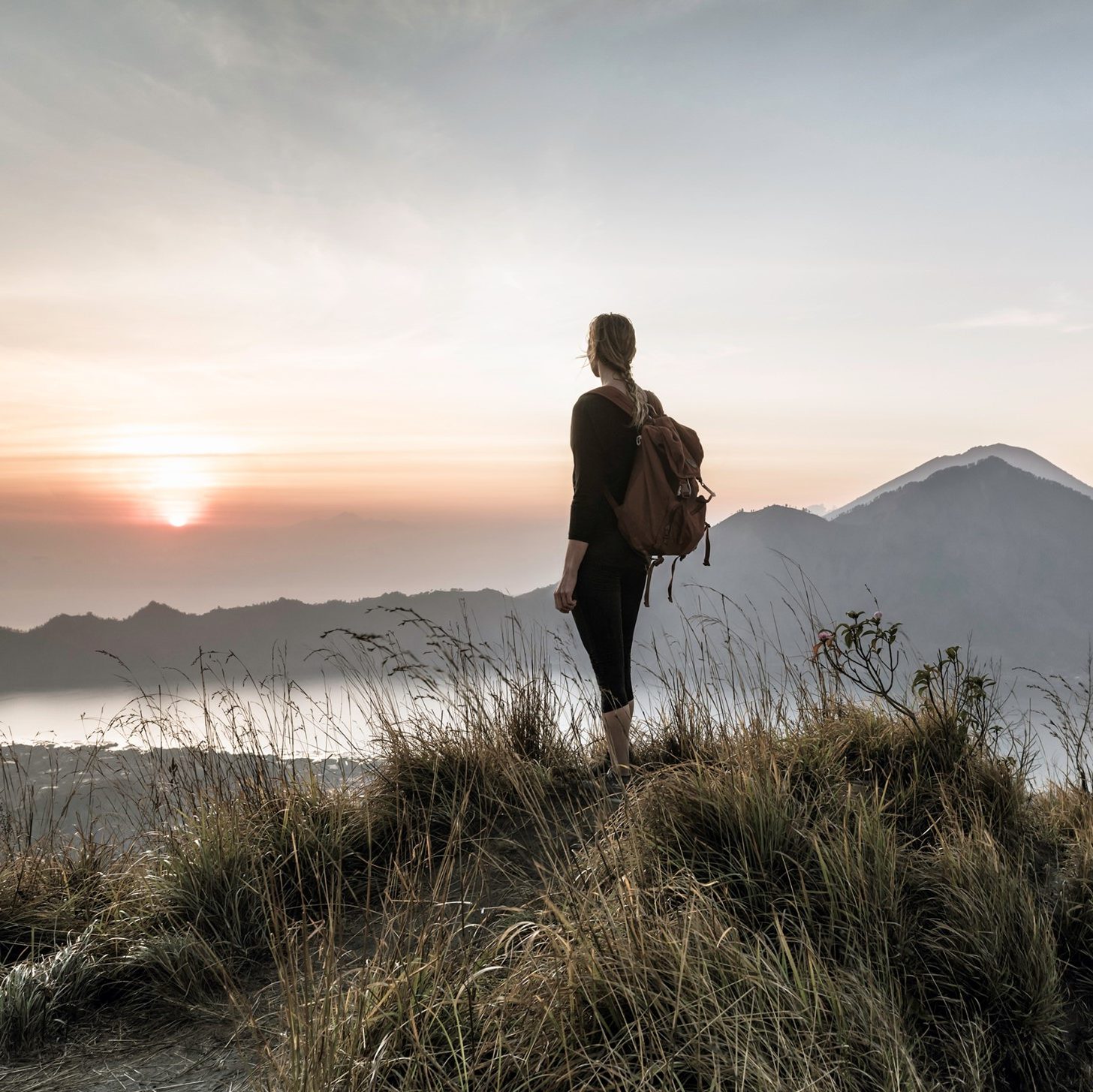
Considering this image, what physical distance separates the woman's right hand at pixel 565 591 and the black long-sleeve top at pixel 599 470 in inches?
4.5

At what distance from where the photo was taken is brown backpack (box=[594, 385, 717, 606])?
143 inches

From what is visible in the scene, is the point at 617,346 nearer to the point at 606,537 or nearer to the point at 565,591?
the point at 606,537

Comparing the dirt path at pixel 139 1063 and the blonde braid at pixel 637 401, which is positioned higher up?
the blonde braid at pixel 637 401

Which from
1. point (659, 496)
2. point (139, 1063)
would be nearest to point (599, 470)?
point (659, 496)

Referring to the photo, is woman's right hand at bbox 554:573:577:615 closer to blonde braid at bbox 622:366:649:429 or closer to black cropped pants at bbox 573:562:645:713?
black cropped pants at bbox 573:562:645:713

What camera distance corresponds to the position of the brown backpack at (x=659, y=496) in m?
3.63

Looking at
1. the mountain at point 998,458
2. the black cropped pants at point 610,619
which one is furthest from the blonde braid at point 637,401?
the mountain at point 998,458

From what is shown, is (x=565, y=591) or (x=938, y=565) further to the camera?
(x=938, y=565)

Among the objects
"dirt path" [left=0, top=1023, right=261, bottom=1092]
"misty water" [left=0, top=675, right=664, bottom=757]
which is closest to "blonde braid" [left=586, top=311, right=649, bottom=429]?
"misty water" [left=0, top=675, right=664, bottom=757]

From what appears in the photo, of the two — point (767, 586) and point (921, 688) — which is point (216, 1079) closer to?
point (921, 688)

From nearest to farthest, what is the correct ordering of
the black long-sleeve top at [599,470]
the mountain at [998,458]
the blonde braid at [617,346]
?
1. the black long-sleeve top at [599,470]
2. the blonde braid at [617,346]
3. the mountain at [998,458]

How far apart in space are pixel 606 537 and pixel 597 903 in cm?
165

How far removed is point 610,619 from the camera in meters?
3.70

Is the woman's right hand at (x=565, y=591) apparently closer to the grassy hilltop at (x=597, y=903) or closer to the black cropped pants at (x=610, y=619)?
the black cropped pants at (x=610, y=619)
